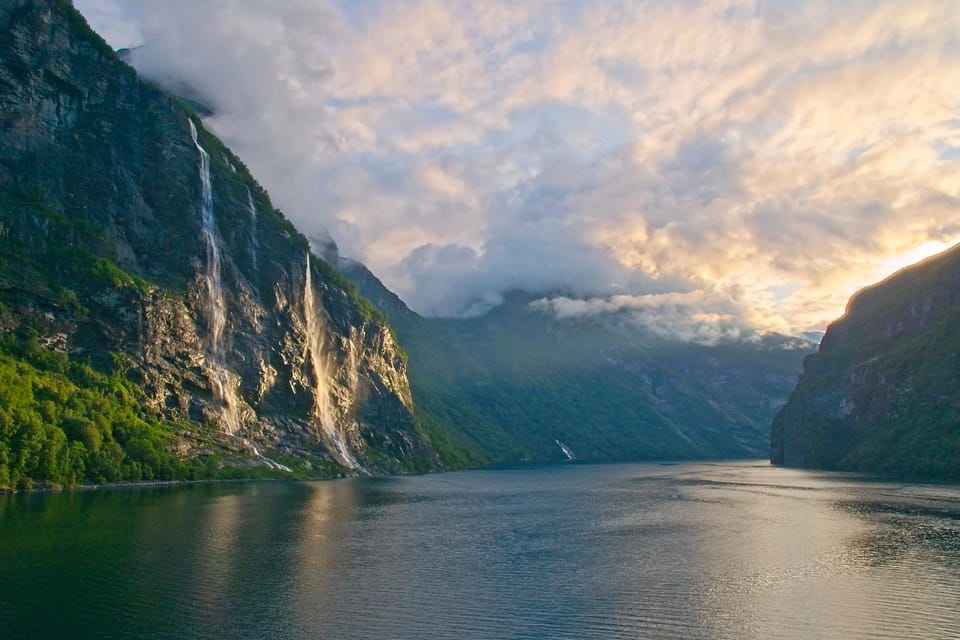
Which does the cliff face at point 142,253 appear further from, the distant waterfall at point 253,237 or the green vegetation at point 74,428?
the green vegetation at point 74,428

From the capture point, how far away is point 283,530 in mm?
80125

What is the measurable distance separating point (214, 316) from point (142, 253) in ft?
69.2

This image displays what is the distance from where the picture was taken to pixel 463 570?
60.8 m

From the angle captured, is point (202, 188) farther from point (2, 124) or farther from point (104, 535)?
point (104, 535)

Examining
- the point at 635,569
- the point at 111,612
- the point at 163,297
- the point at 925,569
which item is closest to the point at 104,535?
the point at 111,612

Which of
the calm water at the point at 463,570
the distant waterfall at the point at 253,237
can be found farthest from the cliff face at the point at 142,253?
the calm water at the point at 463,570

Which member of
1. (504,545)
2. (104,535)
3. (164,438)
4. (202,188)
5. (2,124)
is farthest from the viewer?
(202,188)

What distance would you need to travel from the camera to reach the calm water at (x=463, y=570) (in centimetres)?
4366

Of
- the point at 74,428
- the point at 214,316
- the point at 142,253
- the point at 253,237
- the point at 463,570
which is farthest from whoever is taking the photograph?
the point at 253,237

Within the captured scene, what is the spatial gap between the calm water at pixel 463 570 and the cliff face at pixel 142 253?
45.7m

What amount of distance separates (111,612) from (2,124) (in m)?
142

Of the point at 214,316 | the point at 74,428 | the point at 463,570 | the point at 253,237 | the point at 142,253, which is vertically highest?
the point at 253,237

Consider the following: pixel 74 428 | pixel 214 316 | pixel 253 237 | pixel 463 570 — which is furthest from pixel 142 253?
pixel 463 570

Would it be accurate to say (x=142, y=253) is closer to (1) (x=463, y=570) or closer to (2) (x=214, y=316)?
(2) (x=214, y=316)
